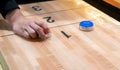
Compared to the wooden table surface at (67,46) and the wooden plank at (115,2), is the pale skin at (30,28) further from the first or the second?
the wooden plank at (115,2)

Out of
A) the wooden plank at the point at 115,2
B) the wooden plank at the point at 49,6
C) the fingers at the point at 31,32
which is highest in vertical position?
the fingers at the point at 31,32

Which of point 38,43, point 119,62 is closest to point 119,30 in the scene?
point 119,62

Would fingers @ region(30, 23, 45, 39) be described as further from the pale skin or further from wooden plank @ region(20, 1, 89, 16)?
wooden plank @ region(20, 1, 89, 16)

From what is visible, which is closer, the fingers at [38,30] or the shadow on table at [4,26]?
the fingers at [38,30]

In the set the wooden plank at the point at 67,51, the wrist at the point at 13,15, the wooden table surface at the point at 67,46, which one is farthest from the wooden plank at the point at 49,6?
the wooden plank at the point at 67,51

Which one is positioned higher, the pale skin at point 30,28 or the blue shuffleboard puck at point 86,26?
the pale skin at point 30,28

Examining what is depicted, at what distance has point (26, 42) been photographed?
0.85 meters

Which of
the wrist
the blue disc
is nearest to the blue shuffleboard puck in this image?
the blue disc

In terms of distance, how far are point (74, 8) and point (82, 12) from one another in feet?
0.22

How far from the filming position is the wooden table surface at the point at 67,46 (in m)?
0.73

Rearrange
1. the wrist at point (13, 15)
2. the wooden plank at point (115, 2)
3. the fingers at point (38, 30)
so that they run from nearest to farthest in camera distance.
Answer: the fingers at point (38, 30) → the wrist at point (13, 15) → the wooden plank at point (115, 2)

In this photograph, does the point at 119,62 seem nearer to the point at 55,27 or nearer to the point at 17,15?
the point at 55,27

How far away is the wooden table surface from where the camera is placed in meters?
0.73

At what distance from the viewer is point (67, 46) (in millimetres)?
831
